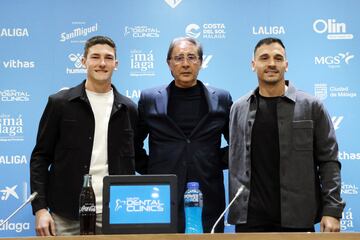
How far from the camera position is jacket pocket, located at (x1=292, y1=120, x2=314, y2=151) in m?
2.84

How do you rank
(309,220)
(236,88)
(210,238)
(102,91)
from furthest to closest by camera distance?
1. (236,88)
2. (102,91)
3. (309,220)
4. (210,238)

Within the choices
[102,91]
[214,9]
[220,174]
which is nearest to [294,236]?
[220,174]

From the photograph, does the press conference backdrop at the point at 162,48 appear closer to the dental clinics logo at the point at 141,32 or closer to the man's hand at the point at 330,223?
the dental clinics logo at the point at 141,32

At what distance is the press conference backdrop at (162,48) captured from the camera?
13.6ft

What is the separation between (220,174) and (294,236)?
1.41 m

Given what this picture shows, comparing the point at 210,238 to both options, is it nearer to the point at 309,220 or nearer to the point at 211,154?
the point at 309,220

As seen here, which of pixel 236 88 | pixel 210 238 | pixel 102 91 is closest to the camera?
→ pixel 210 238

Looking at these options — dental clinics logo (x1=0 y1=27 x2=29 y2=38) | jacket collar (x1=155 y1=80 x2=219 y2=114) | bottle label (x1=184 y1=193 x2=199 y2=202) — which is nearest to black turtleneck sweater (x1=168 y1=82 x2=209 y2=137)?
jacket collar (x1=155 y1=80 x2=219 y2=114)

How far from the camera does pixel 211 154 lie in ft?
10.4

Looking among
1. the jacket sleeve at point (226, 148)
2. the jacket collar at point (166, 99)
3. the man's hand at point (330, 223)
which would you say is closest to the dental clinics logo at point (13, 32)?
the jacket collar at point (166, 99)

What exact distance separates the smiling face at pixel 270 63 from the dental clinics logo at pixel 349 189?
1395mm

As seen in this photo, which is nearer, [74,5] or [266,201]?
[266,201]

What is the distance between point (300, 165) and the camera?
282 centimetres

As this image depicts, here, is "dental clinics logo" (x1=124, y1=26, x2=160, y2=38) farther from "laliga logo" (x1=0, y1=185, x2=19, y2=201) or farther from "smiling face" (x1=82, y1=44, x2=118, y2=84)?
"laliga logo" (x1=0, y1=185, x2=19, y2=201)
